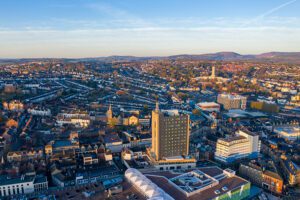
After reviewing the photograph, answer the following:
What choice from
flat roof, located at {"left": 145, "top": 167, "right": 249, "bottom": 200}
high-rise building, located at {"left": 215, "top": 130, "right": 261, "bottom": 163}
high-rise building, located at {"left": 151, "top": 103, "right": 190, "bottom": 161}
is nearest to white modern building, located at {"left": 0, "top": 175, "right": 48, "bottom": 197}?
flat roof, located at {"left": 145, "top": 167, "right": 249, "bottom": 200}

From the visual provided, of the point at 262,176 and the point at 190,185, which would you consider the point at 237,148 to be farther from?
the point at 190,185

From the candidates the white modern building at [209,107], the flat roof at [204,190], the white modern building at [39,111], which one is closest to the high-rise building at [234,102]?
the white modern building at [209,107]

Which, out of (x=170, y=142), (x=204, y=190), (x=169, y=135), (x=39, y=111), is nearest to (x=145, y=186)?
(x=204, y=190)

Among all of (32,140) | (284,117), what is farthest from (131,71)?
(32,140)

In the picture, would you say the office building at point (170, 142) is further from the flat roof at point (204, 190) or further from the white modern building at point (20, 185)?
the white modern building at point (20, 185)

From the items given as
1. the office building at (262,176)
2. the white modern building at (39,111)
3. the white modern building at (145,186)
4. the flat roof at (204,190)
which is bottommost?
the office building at (262,176)

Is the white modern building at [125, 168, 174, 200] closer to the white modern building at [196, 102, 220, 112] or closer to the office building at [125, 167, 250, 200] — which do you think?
Answer: the office building at [125, 167, 250, 200]

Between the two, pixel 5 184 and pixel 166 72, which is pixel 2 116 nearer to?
pixel 5 184
